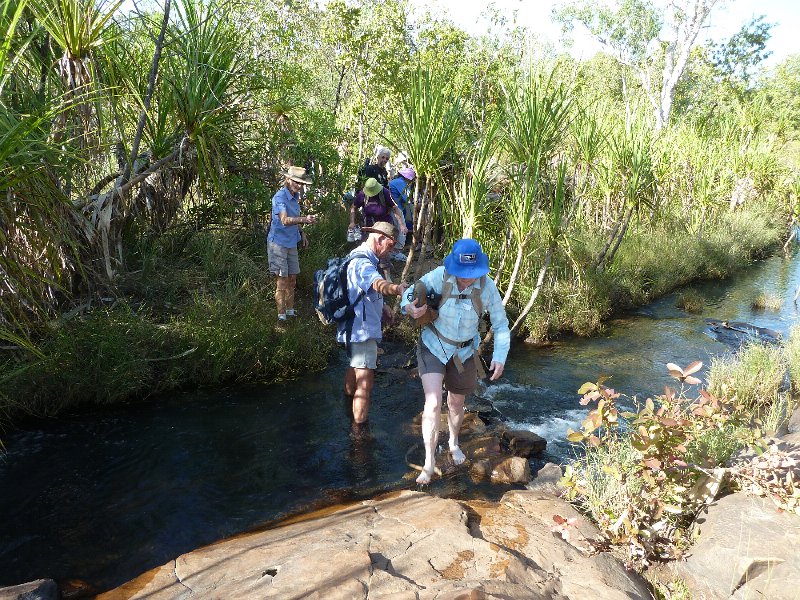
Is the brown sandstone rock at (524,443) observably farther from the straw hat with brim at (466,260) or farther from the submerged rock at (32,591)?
the submerged rock at (32,591)

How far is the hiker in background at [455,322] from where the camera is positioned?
398cm

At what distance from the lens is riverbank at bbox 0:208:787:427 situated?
537 cm

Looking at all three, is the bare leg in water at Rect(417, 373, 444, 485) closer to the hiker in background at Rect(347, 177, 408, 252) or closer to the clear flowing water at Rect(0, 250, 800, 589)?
the clear flowing water at Rect(0, 250, 800, 589)

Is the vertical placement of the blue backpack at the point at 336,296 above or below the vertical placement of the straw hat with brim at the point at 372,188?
below

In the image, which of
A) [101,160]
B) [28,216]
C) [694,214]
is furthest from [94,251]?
[694,214]

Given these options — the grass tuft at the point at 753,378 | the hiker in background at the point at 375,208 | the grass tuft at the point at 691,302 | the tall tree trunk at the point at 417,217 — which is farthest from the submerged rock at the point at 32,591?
the grass tuft at the point at 691,302

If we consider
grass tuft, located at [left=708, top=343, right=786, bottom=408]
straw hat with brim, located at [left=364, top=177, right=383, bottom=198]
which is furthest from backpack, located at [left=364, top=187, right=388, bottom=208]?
grass tuft, located at [left=708, top=343, right=786, bottom=408]

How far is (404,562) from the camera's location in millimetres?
3254

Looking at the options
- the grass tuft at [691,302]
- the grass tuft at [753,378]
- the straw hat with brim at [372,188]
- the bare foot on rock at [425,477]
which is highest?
the straw hat with brim at [372,188]

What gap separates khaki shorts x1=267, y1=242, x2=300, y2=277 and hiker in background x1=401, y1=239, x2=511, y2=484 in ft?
9.89

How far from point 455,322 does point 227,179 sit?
16.1ft

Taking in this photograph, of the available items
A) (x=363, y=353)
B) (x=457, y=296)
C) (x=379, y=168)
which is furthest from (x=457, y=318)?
(x=379, y=168)

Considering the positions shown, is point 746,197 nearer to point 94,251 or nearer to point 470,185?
point 470,185

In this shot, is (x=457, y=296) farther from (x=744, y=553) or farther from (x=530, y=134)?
(x=530, y=134)
